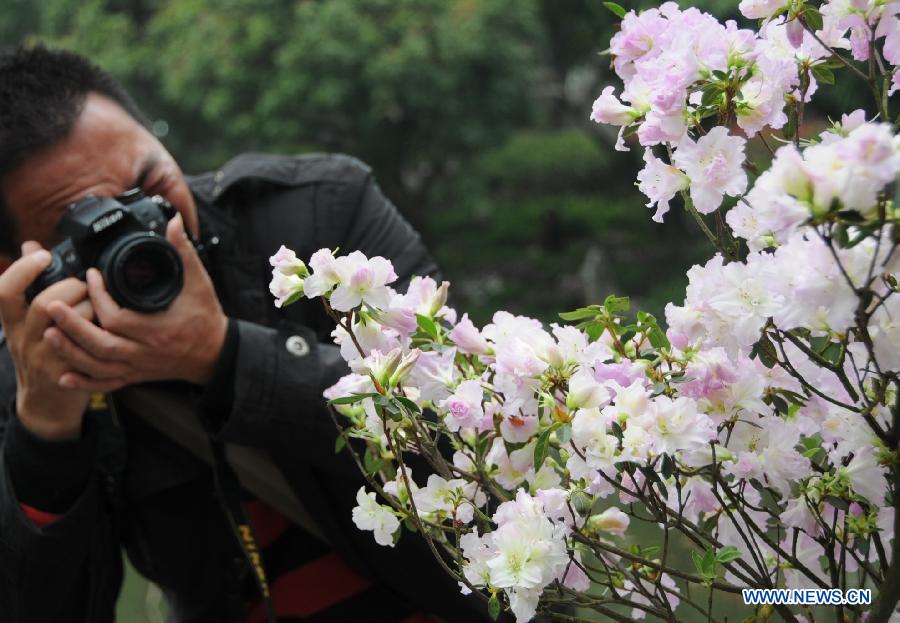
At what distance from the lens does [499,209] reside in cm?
1061

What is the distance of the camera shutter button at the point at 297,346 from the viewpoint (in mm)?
1125

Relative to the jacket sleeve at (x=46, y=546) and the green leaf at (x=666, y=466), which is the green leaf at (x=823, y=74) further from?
the jacket sleeve at (x=46, y=546)

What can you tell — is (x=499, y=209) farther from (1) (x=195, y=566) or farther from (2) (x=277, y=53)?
(1) (x=195, y=566)

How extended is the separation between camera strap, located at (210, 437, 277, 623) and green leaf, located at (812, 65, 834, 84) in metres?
0.77

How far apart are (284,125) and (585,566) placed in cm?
608

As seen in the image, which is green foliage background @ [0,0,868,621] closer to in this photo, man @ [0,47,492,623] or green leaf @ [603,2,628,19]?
man @ [0,47,492,623]

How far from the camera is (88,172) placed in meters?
1.22

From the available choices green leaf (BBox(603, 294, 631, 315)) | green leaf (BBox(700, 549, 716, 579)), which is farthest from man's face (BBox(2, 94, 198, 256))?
green leaf (BBox(700, 549, 716, 579))

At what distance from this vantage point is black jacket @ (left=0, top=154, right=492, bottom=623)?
3.65 ft

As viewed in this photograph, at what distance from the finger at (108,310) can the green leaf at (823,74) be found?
2.40 feet

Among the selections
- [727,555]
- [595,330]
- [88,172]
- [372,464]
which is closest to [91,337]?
[88,172]

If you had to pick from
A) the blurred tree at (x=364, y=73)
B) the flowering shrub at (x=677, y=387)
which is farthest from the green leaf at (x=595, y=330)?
the blurred tree at (x=364, y=73)

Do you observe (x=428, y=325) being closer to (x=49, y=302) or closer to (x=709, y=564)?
(x=709, y=564)

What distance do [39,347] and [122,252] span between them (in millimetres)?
133
